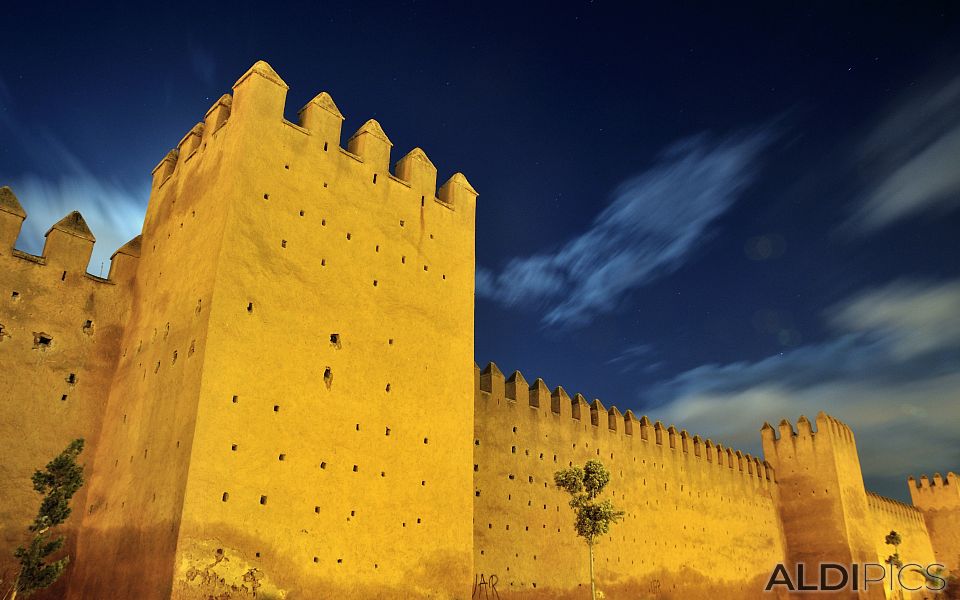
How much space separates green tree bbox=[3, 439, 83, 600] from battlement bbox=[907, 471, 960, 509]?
48610 mm

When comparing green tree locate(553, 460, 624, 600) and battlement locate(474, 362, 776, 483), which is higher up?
battlement locate(474, 362, 776, 483)

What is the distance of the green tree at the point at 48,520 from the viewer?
12297 mm

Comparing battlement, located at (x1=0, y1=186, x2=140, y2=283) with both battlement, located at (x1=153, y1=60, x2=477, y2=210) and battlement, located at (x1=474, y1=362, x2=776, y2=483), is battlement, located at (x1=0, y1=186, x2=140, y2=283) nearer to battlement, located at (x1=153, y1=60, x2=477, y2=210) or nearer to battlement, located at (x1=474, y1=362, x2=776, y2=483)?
battlement, located at (x1=153, y1=60, x2=477, y2=210)

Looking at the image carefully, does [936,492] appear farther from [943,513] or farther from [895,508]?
[895,508]

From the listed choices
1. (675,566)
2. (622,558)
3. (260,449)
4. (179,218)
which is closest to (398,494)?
(260,449)

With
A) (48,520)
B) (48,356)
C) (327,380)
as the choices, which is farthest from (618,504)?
(48,356)

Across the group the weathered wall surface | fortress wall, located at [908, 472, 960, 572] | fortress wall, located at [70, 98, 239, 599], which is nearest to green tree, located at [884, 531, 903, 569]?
fortress wall, located at [908, 472, 960, 572]

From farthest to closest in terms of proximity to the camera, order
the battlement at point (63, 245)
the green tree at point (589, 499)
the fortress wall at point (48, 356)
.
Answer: the green tree at point (589, 499), the battlement at point (63, 245), the fortress wall at point (48, 356)

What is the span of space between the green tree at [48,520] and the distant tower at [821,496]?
30.9 meters

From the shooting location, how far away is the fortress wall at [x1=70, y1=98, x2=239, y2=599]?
12.5 m

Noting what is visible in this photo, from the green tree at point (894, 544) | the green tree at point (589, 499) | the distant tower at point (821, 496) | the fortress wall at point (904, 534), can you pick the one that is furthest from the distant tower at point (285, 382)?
the green tree at point (894, 544)

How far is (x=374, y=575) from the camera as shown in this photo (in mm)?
14125

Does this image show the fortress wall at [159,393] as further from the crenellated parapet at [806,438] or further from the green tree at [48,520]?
the crenellated parapet at [806,438]

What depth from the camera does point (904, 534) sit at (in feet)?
137
